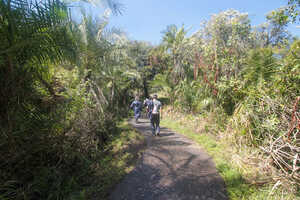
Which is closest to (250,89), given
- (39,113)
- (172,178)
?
(172,178)

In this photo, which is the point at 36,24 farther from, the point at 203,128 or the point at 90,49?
→ the point at 203,128

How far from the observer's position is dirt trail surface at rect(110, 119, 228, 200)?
99.4 inches

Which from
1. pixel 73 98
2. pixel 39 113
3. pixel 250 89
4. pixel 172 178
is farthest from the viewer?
pixel 250 89

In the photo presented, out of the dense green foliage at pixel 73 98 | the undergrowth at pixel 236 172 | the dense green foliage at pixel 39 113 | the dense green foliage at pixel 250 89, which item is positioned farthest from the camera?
the dense green foliage at pixel 250 89

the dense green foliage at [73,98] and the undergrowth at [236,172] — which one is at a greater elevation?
the dense green foliage at [73,98]

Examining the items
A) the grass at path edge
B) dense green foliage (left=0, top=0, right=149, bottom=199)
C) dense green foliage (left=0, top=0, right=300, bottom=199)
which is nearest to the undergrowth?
the grass at path edge

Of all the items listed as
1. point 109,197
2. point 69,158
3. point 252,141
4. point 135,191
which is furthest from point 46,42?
point 252,141

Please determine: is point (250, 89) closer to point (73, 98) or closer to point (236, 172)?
point (236, 172)

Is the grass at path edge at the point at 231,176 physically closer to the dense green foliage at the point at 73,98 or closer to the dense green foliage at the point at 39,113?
the dense green foliage at the point at 73,98

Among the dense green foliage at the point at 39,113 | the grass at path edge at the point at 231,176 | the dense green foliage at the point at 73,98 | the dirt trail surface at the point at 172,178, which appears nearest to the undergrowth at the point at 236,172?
the grass at path edge at the point at 231,176

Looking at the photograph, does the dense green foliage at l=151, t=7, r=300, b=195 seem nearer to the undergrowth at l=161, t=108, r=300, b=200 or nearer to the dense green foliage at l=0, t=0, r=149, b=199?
the undergrowth at l=161, t=108, r=300, b=200

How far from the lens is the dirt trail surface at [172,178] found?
99.4 inches

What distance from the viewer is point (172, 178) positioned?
2.99 m

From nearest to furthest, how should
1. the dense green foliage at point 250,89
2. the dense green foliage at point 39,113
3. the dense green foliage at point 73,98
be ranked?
the dense green foliage at point 39,113 → the dense green foliage at point 73,98 → the dense green foliage at point 250,89
